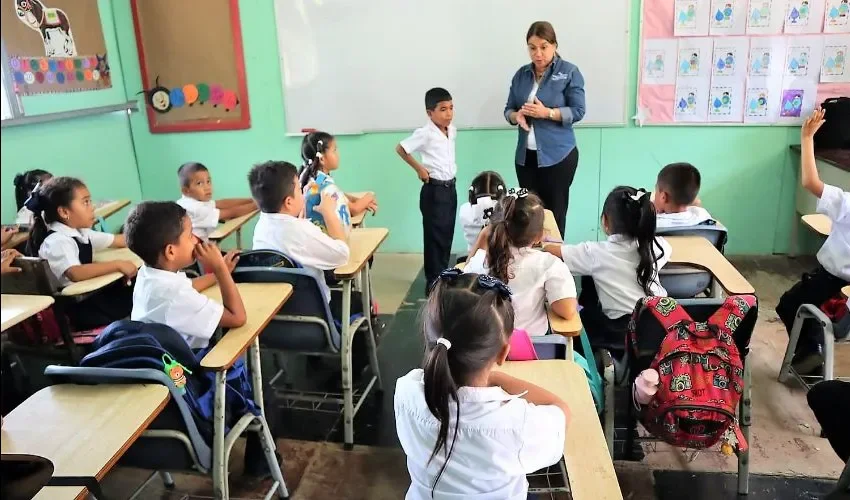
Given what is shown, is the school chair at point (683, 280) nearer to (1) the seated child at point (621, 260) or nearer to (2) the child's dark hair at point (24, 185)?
(1) the seated child at point (621, 260)

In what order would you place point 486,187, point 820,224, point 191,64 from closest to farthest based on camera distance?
point 820,224 < point 486,187 < point 191,64

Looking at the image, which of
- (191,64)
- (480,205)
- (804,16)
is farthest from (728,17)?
(191,64)

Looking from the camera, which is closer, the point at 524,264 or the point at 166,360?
the point at 166,360

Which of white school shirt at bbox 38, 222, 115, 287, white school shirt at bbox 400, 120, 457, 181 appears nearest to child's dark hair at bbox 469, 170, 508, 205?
white school shirt at bbox 400, 120, 457, 181

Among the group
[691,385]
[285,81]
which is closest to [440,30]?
[285,81]

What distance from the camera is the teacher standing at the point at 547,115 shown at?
3.49 metres

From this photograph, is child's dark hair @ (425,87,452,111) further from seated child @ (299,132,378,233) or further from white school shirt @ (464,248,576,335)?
white school shirt @ (464,248,576,335)

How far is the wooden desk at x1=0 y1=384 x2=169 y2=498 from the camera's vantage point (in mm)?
1219

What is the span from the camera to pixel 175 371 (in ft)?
4.93

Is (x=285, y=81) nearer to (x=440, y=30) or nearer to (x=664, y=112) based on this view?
(x=440, y=30)

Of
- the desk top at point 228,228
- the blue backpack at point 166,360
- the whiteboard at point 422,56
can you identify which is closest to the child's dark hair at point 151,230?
the blue backpack at point 166,360

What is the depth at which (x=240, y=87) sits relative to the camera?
4441 millimetres

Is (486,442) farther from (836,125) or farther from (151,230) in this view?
(836,125)

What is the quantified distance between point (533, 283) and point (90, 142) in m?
3.53
